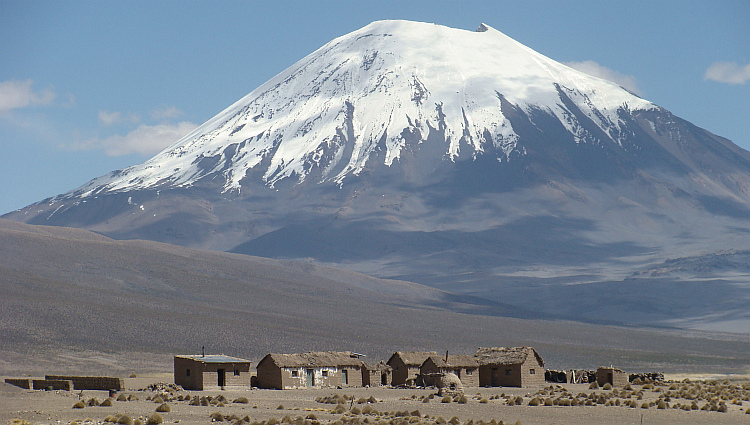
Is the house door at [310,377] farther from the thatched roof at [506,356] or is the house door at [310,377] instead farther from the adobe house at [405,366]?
the thatched roof at [506,356]

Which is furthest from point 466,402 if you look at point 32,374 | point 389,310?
point 389,310

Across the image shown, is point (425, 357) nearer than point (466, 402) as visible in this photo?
No

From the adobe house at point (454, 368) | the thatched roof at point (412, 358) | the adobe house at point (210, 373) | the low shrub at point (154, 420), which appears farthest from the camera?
the thatched roof at point (412, 358)

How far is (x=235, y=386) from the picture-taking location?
4528 centimetres

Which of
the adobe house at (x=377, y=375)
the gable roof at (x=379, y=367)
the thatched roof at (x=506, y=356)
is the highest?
the thatched roof at (x=506, y=356)

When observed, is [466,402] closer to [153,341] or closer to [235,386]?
[235,386]

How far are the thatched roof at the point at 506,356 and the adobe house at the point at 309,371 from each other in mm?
6216

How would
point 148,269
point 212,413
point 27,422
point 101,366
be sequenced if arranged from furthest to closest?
1. point 148,269
2. point 101,366
3. point 212,413
4. point 27,422

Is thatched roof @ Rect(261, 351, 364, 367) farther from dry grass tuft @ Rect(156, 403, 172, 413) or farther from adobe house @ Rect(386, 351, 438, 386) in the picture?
dry grass tuft @ Rect(156, 403, 172, 413)

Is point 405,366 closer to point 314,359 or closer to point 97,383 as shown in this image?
point 314,359

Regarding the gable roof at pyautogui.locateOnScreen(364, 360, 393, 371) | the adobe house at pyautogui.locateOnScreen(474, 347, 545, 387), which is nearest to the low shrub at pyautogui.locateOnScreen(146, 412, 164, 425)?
the gable roof at pyautogui.locateOnScreen(364, 360, 393, 371)

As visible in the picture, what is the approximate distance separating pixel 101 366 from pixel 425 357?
21685 mm

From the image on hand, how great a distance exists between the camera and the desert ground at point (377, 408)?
3044cm

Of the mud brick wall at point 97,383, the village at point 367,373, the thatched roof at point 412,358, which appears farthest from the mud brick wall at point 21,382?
the thatched roof at point 412,358
